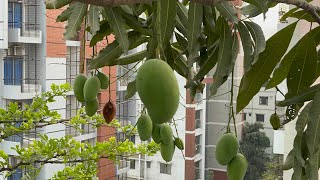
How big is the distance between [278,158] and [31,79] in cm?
262

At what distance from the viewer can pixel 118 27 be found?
62 centimetres

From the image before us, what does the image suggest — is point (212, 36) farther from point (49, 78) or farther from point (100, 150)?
point (49, 78)

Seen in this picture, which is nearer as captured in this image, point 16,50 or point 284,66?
point 284,66

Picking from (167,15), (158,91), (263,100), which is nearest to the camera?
(158,91)

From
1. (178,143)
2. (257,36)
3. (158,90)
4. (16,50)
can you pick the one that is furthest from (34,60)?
(158,90)

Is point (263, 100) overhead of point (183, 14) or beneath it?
beneath

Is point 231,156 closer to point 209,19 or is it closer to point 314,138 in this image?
point 314,138

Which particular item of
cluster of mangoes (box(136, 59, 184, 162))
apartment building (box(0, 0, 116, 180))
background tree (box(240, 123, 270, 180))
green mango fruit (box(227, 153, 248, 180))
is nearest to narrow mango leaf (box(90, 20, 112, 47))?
green mango fruit (box(227, 153, 248, 180))

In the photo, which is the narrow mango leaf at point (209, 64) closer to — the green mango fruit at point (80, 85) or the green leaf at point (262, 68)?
the green leaf at point (262, 68)

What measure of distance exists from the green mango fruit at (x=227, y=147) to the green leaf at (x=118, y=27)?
173 mm

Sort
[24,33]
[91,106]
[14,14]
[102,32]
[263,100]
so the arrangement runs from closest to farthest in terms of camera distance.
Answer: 1. [91,106]
2. [102,32]
3. [24,33]
4. [14,14]
5. [263,100]

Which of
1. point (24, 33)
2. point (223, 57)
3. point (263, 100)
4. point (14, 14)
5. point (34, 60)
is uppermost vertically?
point (14, 14)

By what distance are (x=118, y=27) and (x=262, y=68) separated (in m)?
0.21

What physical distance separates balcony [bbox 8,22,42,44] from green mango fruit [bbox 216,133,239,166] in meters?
2.99
